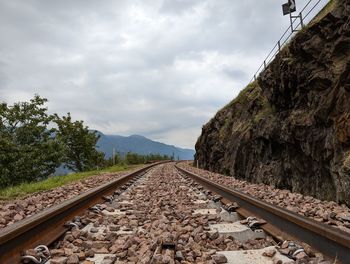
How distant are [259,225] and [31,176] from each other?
21914 mm

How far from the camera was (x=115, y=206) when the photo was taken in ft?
20.9

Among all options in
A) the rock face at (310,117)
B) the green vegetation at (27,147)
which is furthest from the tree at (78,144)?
the rock face at (310,117)

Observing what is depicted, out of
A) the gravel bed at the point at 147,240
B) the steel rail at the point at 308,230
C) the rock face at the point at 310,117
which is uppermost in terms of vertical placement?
the rock face at the point at 310,117

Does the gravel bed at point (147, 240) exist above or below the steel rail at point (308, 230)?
below

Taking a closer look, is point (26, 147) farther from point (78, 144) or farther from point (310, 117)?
point (78, 144)

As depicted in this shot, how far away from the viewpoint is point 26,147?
2453 cm

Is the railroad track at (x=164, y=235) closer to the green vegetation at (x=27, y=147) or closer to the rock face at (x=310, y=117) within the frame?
the rock face at (x=310, y=117)

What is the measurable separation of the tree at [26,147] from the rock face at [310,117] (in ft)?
51.6

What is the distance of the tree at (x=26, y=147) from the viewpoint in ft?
72.7

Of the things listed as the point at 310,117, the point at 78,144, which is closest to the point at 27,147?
the point at 310,117

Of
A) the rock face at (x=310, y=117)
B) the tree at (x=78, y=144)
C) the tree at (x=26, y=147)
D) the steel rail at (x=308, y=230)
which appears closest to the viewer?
the steel rail at (x=308, y=230)

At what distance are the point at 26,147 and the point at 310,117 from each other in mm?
21298

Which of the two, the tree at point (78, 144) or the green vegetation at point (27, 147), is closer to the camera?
the green vegetation at point (27, 147)

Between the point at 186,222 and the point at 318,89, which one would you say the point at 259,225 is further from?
the point at 318,89
